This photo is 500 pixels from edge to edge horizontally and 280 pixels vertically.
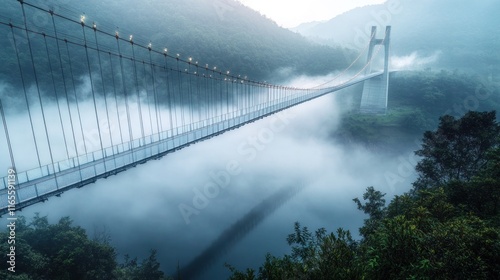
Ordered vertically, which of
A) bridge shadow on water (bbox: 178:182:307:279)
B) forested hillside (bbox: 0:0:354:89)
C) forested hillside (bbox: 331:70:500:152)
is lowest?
bridge shadow on water (bbox: 178:182:307:279)

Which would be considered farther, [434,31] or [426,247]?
[434,31]

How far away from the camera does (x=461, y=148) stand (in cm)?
1733

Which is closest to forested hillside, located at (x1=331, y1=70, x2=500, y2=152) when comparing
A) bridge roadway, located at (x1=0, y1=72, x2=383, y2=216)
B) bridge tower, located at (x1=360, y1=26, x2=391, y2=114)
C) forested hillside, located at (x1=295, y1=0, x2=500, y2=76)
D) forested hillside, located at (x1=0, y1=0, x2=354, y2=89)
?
bridge tower, located at (x1=360, y1=26, x2=391, y2=114)

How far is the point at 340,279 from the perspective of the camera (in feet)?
21.1

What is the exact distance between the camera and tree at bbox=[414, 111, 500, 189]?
16656 millimetres

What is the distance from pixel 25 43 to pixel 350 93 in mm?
66122

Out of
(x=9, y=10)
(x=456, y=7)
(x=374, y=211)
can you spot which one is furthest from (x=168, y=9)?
(x=456, y=7)

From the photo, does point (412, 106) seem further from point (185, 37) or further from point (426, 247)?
point (426, 247)

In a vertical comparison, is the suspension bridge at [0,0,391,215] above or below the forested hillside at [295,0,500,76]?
below

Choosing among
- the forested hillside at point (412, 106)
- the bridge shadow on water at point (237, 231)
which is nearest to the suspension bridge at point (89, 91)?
the forested hillside at point (412, 106)

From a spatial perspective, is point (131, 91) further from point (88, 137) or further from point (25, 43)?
point (25, 43)

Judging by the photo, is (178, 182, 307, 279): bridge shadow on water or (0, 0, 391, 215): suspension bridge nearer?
(178, 182, 307, 279): bridge shadow on water

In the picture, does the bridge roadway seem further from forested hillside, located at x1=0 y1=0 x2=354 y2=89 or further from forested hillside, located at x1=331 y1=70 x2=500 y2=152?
forested hillside, located at x1=331 y1=70 x2=500 y2=152

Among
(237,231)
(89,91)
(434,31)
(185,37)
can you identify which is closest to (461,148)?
(237,231)
